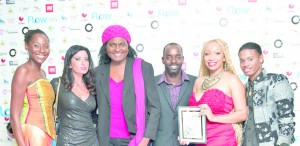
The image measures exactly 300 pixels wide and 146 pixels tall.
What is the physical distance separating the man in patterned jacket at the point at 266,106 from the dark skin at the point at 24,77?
1.60 m

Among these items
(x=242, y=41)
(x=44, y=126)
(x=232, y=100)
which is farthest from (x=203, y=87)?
(x=242, y=41)

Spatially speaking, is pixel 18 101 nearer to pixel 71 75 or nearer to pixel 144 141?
pixel 71 75

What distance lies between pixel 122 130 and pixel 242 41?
2.01 metres

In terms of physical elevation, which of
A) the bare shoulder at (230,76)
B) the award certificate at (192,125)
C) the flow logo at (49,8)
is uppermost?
the flow logo at (49,8)

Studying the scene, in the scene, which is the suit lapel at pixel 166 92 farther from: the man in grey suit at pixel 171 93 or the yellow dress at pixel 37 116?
the yellow dress at pixel 37 116

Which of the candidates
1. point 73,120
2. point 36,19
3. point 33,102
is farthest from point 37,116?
point 36,19

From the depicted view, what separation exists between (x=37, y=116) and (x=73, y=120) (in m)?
0.28

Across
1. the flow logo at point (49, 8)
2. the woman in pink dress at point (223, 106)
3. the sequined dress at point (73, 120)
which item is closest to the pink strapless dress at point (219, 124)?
the woman in pink dress at point (223, 106)

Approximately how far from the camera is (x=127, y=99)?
9.73ft

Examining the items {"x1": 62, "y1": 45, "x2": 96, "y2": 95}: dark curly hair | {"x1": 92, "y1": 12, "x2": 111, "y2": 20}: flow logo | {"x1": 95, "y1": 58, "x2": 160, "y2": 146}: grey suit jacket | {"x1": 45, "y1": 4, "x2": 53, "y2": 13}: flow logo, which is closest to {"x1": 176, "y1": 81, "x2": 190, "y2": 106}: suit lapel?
{"x1": 95, "y1": 58, "x2": 160, "y2": 146}: grey suit jacket

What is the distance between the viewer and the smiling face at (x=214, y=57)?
114 inches

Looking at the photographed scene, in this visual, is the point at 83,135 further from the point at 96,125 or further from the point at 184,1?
the point at 184,1

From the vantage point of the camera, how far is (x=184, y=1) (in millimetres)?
4344

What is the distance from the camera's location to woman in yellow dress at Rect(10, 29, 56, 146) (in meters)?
2.70
